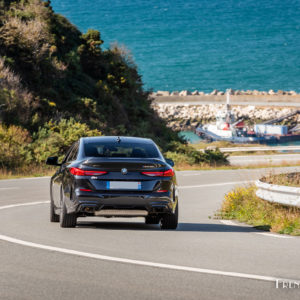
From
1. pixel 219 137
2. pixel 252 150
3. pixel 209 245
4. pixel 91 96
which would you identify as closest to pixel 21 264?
pixel 209 245

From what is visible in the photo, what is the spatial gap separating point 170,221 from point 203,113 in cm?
15167

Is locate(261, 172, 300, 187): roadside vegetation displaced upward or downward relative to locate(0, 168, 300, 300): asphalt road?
upward

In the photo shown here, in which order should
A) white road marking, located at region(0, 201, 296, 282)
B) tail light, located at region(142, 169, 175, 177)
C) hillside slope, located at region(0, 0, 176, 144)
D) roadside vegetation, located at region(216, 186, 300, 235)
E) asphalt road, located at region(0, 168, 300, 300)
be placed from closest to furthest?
asphalt road, located at region(0, 168, 300, 300) → white road marking, located at region(0, 201, 296, 282) → tail light, located at region(142, 169, 175, 177) → roadside vegetation, located at region(216, 186, 300, 235) → hillside slope, located at region(0, 0, 176, 144)

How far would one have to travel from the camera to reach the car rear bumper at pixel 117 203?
35.1 feet

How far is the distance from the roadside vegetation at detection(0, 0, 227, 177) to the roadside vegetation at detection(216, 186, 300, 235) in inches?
675

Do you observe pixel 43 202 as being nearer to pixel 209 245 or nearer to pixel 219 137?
pixel 209 245

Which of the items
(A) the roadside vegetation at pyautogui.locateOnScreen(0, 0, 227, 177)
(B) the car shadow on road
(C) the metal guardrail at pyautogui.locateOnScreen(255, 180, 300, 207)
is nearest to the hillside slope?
(A) the roadside vegetation at pyautogui.locateOnScreen(0, 0, 227, 177)

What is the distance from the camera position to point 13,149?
32.6m

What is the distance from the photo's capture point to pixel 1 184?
2441 centimetres

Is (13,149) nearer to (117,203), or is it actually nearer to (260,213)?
(260,213)

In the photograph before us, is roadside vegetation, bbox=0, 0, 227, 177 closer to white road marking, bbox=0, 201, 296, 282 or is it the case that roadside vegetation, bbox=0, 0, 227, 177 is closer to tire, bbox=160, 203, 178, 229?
tire, bbox=160, 203, 178, 229

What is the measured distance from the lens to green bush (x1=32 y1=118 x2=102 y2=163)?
3462 cm

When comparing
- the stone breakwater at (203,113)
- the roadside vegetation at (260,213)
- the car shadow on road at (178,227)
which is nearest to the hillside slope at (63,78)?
the roadside vegetation at (260,213)

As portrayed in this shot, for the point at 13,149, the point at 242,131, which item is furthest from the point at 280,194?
the point at 242,131
